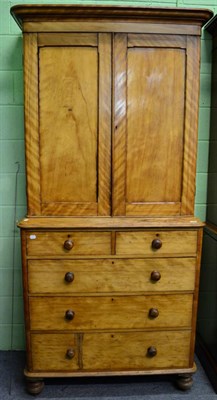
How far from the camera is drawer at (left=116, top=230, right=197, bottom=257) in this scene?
6.42 ft

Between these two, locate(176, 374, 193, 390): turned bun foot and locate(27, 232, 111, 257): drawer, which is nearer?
locate(27, 232, 111, 257): drawer

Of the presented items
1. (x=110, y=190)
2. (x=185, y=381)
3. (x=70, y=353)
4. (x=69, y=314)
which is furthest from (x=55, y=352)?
(x=110, y=190)

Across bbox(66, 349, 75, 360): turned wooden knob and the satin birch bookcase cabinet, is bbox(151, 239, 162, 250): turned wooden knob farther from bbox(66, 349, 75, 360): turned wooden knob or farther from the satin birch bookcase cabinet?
bbox(66, 349, 75, 360): turned wooden knob

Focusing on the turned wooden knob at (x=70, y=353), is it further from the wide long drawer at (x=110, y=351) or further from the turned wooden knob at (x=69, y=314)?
the turned wooden knob at (x=69, y=314)

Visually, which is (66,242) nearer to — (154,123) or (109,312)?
(109,312)

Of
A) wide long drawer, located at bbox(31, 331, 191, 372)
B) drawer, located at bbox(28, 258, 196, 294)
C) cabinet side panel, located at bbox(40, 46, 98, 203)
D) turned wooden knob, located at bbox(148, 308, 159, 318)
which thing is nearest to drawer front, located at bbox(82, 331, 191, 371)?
wide long drawer, located at bbox(31, 331, 191, 372)

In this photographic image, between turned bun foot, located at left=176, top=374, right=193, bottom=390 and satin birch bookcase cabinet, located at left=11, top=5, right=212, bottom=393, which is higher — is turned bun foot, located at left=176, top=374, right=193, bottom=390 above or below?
below

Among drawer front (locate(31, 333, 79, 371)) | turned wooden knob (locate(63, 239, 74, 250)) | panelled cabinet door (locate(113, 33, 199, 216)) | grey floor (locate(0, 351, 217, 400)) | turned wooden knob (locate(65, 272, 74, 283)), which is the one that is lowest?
grey floor (locate(0, 351, 217, 400))

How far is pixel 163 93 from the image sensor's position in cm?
193

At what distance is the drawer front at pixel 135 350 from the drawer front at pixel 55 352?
0.07 meters

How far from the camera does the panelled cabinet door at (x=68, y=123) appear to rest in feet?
6.15

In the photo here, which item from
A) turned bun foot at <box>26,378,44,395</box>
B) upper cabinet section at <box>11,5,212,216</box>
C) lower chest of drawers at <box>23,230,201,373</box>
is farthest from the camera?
turned bun foot at <box>26,378,44,395</box>

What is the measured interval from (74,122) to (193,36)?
812 mm

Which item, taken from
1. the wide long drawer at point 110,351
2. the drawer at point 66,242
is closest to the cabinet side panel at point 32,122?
the drawer at point 66,242
